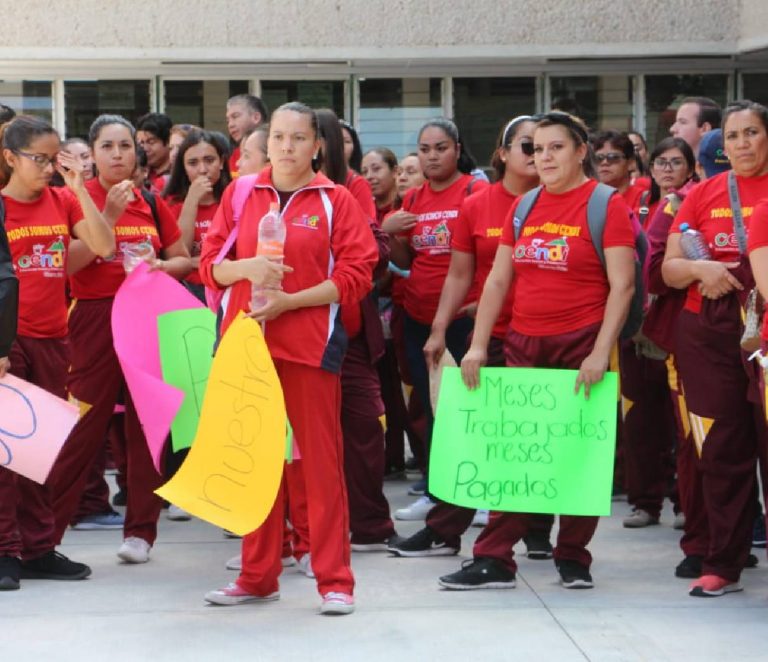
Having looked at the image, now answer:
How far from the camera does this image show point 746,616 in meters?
6.26

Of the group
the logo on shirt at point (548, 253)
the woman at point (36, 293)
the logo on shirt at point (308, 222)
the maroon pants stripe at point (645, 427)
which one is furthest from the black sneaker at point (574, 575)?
the woman at point (36, 293)

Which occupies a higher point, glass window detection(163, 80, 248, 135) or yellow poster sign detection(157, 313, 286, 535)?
glass window detection(163, 80, 248, 135)

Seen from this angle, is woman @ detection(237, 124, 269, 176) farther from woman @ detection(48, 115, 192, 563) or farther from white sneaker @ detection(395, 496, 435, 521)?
white sneaker @ detection(395, 496, 435, 521)

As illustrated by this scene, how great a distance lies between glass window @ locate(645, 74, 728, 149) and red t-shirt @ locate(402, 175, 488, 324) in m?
8.85

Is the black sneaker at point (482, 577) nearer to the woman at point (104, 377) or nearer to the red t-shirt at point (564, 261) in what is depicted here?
the red t-shirt at point (564, 261)

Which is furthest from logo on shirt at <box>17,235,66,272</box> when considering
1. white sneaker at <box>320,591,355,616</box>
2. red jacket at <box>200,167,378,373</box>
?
white sneaker at <box>320,591,355,616</box>

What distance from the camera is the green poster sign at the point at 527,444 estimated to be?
6480mm

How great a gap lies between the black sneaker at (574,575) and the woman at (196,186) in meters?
2.88

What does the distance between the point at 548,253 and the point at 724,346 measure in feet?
2.81

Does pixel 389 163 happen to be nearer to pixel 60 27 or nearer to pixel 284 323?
pixel 284 323

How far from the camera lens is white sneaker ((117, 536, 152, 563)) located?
24.1 ft

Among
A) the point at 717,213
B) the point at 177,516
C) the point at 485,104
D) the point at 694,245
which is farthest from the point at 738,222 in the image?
the point at 485,104

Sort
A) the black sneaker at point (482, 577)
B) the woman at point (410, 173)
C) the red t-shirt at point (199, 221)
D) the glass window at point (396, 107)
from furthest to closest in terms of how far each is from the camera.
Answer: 1. the glass window at point (396, 107)
2. the woman at point (410, 173)
3. the red t-shirt at point (199, 221)
4. the black sneaker at point (482, 577)

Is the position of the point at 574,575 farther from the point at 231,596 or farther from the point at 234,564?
the point at 234,564
